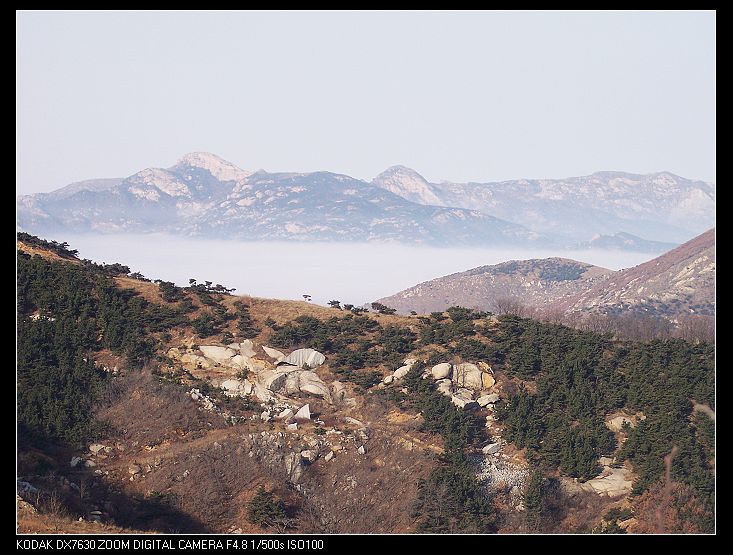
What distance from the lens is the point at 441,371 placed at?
36.8m

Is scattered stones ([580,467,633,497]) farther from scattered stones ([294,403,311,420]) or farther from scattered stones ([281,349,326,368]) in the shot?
scattered stones ([281,349,326,368])

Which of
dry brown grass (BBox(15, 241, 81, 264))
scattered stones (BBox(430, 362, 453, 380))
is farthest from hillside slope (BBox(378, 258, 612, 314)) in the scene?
scattered stones (BBox(430, 362, 453, 380))

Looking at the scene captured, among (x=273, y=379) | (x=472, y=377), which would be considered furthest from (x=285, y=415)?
(x=472, y=377)

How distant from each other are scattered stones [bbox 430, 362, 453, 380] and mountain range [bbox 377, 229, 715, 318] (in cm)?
Answer: 7586

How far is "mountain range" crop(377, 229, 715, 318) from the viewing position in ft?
423

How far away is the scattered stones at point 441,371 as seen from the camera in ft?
121

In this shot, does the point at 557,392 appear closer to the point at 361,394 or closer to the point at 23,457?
the point at 361,394

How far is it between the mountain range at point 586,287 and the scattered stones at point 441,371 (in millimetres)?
75865

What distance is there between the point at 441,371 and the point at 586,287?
141m

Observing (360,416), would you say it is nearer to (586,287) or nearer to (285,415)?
(285,415)

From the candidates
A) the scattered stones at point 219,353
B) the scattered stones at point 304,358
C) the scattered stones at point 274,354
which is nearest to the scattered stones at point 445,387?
the scattered stones at point 304,358

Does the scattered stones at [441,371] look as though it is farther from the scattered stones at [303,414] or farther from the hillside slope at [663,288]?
the hillside slope at [663,288]

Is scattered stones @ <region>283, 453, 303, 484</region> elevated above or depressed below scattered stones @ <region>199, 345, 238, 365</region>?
below
